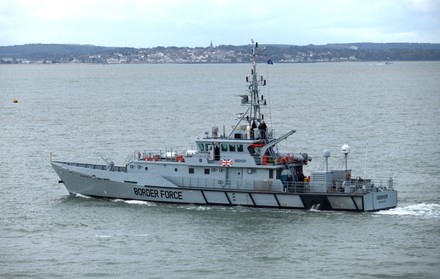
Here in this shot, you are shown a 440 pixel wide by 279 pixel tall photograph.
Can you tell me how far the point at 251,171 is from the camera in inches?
2189

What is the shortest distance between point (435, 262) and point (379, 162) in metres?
26.9

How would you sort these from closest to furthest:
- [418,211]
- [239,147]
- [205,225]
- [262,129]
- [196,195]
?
[205,225] < [418,211] < [239,147] < [262,129] < [196,195]

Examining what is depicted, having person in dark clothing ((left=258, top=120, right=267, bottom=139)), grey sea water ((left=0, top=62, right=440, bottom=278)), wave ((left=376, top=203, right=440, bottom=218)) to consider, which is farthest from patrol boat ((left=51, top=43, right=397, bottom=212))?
grey sea water ((left=0, top=62, right=440, bottom=278))

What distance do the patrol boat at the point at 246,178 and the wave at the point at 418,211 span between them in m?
0.57

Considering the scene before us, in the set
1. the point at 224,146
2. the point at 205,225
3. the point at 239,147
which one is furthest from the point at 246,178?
the point at 205,225

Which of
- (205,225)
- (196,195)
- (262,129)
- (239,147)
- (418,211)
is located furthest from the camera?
(196,195)

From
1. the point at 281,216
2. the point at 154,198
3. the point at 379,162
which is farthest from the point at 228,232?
the point at 379,162

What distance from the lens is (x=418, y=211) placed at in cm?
5309

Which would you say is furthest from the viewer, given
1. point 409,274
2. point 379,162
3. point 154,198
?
point 379,162

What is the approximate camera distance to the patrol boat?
176 ft

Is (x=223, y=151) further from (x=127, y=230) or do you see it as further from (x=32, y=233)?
(x=32, y=233)

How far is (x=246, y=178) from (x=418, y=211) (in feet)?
33.3

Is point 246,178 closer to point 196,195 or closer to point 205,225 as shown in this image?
point 196,195

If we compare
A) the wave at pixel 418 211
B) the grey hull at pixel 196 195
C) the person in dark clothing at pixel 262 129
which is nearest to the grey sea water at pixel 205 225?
the wave at pixel 418 211
